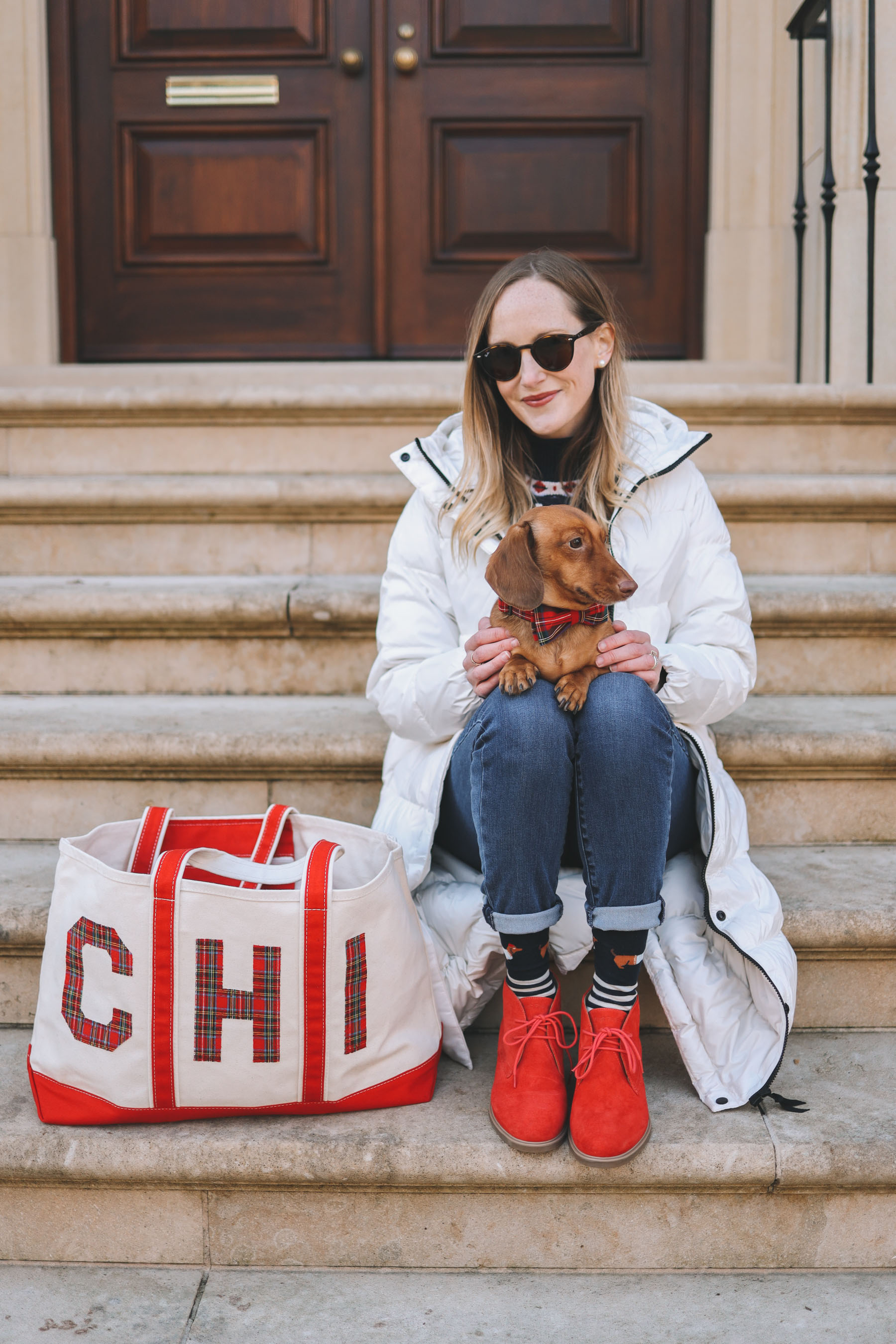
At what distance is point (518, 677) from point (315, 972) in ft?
1.64

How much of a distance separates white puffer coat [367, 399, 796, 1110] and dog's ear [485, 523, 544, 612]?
8.2 inches

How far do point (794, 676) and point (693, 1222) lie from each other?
1.27 metres

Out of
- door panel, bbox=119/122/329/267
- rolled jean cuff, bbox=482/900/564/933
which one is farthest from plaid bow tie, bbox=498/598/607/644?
door panel, bbox=119/122/329/267

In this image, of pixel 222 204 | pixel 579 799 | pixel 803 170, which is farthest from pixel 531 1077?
pixel 222 204

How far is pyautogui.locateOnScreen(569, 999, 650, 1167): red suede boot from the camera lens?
1.52 metres

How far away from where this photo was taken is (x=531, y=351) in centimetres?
182

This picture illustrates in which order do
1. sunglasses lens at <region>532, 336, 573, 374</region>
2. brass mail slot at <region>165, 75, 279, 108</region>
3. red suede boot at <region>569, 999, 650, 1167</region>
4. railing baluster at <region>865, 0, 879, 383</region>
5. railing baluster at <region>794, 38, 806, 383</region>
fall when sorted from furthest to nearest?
brass mail slot at <region>165, 75, 279, 108</region>
railing baluster at <region>794, 38, 806, 383</region>
railing baluster at <region>865, 0, 879, 383</region>
sunglasses lens at <region>532, 336, 573, 374</region>
red suede boot at <region>569, 999, 650, 1167</region>

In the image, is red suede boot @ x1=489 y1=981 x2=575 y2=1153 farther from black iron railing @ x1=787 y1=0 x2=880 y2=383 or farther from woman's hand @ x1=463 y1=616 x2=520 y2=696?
black iron railing @ x1=787 y1=0 x2=880 y2=383

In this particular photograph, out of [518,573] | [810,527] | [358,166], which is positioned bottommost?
[518,573]

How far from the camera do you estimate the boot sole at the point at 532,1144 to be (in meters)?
1.54

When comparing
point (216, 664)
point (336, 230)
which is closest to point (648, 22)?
point (336, 230)

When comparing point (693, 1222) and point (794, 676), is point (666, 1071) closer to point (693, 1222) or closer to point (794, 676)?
point (693, 1222)

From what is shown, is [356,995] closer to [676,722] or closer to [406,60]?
[676,722]

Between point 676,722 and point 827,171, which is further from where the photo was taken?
point 827,171
